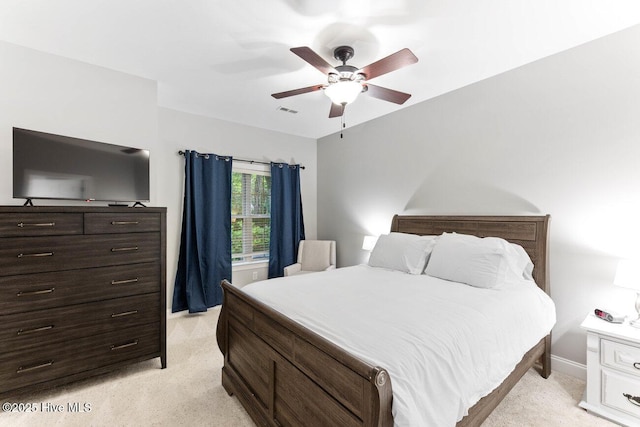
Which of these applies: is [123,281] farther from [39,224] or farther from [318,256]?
[318,256]

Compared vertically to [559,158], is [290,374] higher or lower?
lower

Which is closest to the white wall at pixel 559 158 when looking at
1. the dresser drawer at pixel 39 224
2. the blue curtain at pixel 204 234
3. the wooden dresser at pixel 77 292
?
the blue curtain at pixel 204 234

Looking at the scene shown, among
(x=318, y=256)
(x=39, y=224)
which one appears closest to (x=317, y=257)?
(x=318, y=256)

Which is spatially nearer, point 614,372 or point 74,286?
point 614,372

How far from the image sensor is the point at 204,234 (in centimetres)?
400

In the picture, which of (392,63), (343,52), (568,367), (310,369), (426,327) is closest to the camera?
(310,369)

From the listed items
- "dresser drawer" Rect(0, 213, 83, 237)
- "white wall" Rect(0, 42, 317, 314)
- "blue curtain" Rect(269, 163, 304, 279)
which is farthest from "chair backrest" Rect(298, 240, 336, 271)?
"dresser drawer" Rect(0, 213, 83, 237)

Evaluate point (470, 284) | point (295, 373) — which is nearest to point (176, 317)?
point (295, 373)

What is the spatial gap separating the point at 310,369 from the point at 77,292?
6.48 ft

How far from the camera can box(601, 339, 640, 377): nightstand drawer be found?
72.6 inches

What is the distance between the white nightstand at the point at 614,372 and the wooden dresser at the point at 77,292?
3.29 m

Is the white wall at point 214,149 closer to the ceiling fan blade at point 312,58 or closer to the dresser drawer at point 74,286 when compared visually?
the dresser drawer at point 74,286

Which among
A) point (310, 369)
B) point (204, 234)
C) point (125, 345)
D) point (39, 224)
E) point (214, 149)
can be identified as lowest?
point (125, 345)

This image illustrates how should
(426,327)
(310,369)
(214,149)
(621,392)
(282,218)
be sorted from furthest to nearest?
1. (282,218)
2. (214,149)
3. (621,392)
4. (426,327)
5. (310,369)
